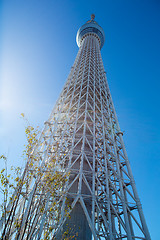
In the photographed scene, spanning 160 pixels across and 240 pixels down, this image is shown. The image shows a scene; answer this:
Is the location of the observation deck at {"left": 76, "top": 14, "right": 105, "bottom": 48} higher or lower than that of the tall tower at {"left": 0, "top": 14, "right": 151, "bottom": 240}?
higher

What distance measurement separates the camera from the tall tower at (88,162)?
380 inches

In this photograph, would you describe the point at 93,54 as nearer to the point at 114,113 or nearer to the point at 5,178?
the point at 114,113

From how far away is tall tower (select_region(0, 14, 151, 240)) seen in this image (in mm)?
9655

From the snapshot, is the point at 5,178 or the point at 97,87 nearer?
the point at 5,178

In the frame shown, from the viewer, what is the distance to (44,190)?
6.03 metres

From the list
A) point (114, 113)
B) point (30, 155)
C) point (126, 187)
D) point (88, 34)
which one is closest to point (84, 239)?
point (126, 187)

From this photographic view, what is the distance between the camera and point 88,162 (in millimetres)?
12617

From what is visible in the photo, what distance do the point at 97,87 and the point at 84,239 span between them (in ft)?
58.5

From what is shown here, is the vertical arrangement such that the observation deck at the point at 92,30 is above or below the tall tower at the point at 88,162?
above

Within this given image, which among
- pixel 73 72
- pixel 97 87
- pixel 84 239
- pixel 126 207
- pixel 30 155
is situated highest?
pixel 73 72

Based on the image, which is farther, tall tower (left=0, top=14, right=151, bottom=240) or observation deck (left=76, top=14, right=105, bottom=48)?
observation deck (left=76, top=14, right=105, bottom=48)

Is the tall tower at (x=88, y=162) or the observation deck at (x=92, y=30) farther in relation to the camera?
the observation deck at (x=92, y=30)

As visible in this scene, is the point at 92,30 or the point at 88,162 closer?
the point at 88,162

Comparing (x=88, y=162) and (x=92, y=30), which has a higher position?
(x=92, y=30)
